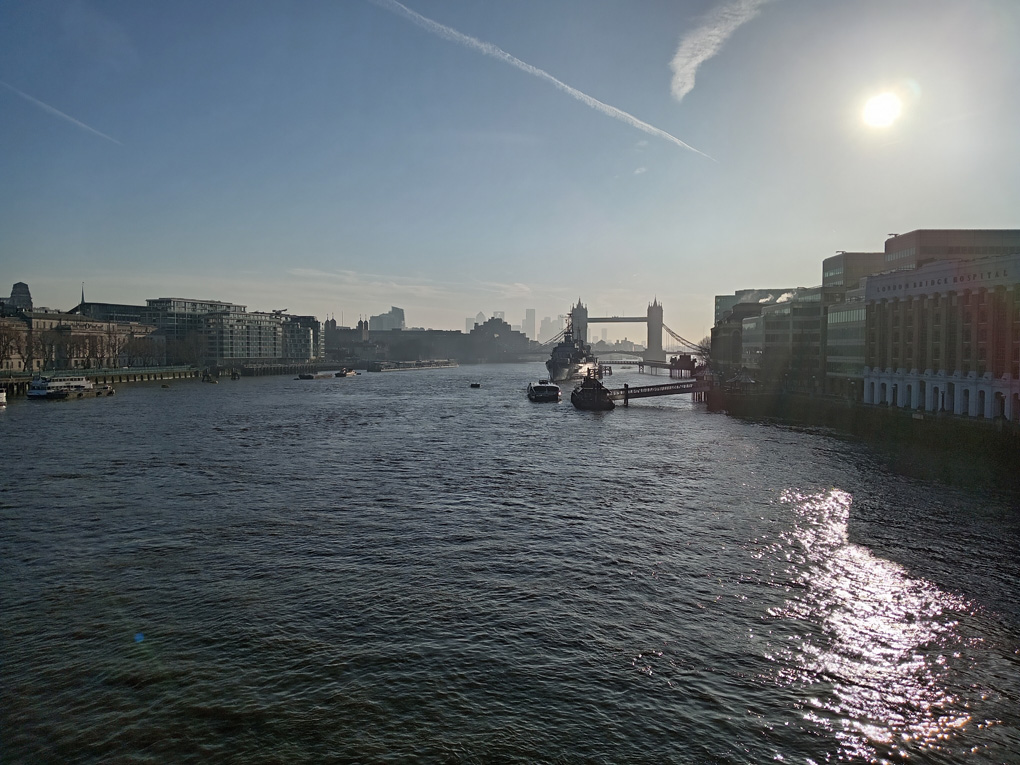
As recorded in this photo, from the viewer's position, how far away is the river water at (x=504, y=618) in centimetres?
1395

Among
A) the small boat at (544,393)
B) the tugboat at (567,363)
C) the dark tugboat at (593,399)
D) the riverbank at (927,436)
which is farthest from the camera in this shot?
the tugboat at (567,363)

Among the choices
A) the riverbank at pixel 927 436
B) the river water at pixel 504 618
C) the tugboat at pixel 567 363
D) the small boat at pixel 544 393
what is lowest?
the river water at pixel 504 618

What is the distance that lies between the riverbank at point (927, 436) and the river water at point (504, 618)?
16.5ft

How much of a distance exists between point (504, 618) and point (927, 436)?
5086 cm

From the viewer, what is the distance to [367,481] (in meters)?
38.9

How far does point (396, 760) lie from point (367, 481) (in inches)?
1043

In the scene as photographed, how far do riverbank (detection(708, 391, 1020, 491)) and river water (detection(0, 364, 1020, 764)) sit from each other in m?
5.03

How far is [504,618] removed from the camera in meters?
19.4

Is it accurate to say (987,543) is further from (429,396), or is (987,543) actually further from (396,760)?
(429,396)

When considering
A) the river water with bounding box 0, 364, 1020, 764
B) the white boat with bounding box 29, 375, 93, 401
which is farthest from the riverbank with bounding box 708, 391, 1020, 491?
the white boat with bounding box 29, 375, 93, 401

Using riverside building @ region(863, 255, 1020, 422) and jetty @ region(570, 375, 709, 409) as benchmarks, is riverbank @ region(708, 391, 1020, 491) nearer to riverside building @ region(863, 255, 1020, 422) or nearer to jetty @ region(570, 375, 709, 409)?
riverside building @ region(863, 255, 1020, 422)

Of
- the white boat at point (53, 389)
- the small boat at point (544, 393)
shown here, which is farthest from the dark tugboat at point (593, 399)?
the white boat at point (53, 389)

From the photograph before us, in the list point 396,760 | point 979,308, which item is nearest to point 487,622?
point 396,760

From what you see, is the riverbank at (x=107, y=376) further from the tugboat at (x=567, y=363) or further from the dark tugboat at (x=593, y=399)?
the tugboat at (x=567, y=363)
